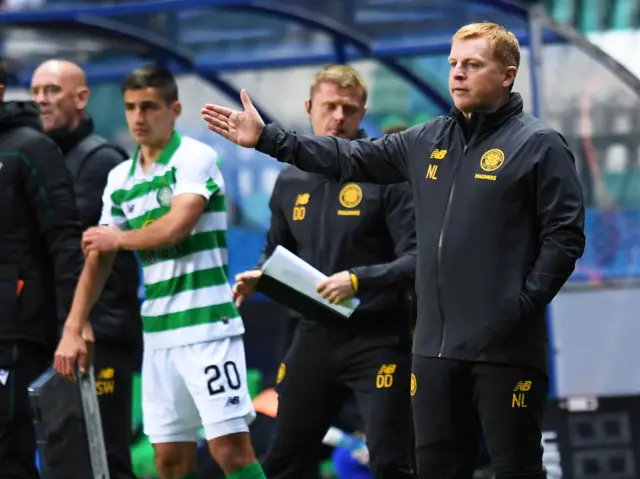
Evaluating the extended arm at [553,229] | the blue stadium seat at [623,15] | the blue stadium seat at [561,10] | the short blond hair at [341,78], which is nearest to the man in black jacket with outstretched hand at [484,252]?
the extended arm at [553,229]

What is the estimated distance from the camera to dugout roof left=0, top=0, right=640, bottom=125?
931 cm

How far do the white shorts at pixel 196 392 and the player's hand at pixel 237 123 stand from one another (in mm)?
1255

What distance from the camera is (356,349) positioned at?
6113 millimetres

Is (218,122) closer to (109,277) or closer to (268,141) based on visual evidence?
(268,141)

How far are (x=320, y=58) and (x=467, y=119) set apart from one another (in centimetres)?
567

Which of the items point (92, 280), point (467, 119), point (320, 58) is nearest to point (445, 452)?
point (467, 119)

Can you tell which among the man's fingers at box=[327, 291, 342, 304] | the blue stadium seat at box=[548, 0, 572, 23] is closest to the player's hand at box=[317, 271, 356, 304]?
the man's fingers at box=[327, 291, 342, 304]

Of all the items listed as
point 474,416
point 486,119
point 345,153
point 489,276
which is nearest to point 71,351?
point 345,153

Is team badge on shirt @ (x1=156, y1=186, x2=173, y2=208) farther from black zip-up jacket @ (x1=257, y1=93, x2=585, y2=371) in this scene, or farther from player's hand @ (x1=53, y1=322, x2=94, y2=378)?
black zip-up jacket @ (x1=257, y1=93, x2=585, y2=371)

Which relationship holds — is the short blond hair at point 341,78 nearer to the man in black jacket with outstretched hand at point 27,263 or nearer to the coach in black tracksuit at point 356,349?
the coach in black tracksuit at point 356,349

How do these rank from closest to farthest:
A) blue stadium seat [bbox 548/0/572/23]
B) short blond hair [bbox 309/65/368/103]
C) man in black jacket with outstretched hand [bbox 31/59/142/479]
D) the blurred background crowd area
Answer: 1. short blond hair [bbox 309/65/368/103]
2. man in black jacket with outstretched hand [bbox 31/59/142/479]
3. the blurred background crowd area
4. blue stadium seat [bbox 548/0/572/23]

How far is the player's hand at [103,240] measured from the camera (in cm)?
600

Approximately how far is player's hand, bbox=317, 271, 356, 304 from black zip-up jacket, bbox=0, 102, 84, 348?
1.15 meters

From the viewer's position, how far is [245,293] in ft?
19.8
